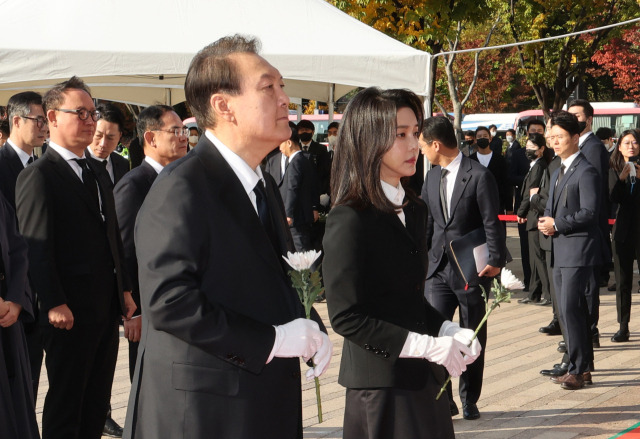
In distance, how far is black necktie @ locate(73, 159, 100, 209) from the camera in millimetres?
4736

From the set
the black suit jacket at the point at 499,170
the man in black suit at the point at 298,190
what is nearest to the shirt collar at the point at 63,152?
the man in black suit at the point at 298,190

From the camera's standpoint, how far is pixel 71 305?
182 inches

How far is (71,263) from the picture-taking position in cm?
462

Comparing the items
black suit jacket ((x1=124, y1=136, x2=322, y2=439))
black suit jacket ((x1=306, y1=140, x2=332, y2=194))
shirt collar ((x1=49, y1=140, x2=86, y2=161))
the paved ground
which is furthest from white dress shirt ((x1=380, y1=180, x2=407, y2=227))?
→ black suit jacket ((x1=306, y1=140, x2=332, y2=194))

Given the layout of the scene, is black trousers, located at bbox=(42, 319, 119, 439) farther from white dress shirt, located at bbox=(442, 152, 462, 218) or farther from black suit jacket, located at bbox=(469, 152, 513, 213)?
black suit jacket, located at bbox=(469, 152, 513, 213)

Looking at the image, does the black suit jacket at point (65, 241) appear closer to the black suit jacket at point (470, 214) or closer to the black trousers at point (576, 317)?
the black suit jacket at point (470, 214)

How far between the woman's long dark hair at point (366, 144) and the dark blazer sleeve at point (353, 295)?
0.12 m

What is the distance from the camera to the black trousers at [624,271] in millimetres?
8500

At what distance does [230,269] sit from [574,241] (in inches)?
191

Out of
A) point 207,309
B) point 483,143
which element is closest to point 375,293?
point 207,309

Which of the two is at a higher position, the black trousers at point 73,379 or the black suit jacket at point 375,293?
the black suit jacket at point 375,293

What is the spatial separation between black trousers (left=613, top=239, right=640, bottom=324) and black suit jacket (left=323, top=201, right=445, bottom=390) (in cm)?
583

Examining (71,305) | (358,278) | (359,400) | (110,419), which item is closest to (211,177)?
(358,278)

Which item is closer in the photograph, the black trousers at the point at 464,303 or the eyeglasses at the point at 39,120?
the black trousers at the point at 464,303
